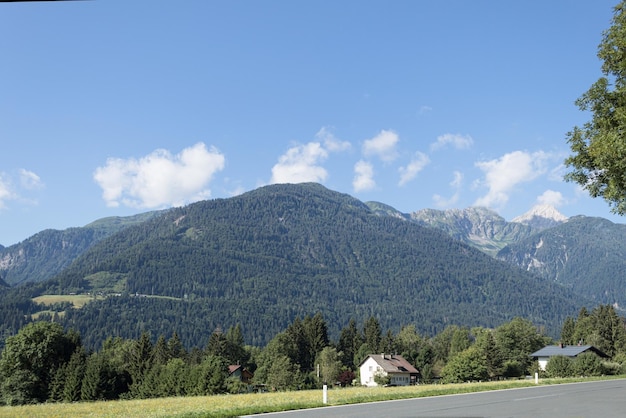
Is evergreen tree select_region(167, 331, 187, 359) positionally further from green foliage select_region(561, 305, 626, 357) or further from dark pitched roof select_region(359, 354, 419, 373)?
green foliage select_region(561, 305, 626, 357)

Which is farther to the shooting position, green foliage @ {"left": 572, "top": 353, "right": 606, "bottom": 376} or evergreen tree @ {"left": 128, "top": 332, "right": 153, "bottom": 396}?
evergreen tree @ {"left": 128, "top": 332, "right": 153, "bottom": 396}

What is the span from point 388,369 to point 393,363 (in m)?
6.60

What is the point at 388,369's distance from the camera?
377 feet

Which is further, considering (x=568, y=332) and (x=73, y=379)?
(x=568, y=332)

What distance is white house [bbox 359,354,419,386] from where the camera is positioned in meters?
114

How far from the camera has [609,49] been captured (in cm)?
2153

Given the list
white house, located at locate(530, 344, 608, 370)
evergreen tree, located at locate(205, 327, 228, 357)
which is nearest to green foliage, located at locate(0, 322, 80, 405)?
evergreen tree, located at locate(205, 327, 228, 357)

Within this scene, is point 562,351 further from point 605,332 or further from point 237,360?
point 237,360

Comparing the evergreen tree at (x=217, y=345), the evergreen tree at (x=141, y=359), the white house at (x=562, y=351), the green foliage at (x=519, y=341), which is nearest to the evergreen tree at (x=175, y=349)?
the evergreen tree at (x=217, y=345)

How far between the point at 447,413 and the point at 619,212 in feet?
32.3

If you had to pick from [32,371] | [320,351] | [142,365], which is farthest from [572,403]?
[320,351]

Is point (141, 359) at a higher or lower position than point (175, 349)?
lower

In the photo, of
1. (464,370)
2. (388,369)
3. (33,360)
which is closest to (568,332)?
(388,369)

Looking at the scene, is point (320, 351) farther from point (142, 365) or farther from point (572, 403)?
point (572, 403)
